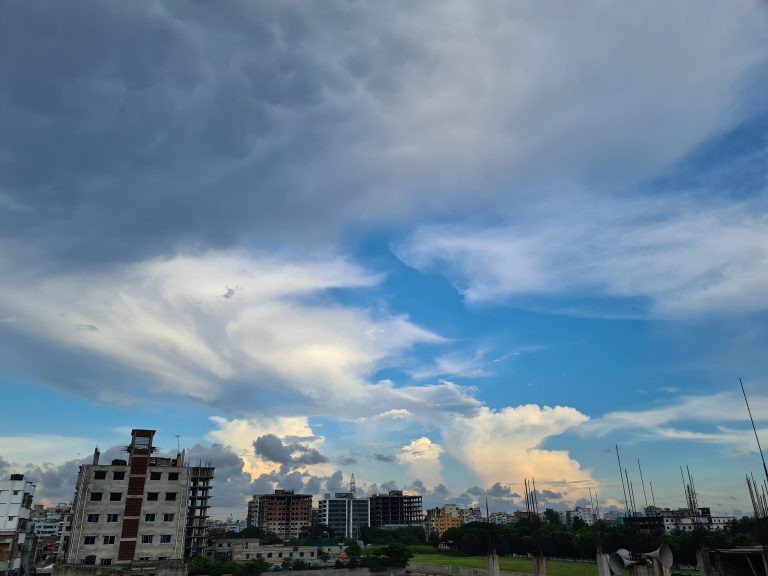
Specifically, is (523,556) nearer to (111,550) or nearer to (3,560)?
(111,550)

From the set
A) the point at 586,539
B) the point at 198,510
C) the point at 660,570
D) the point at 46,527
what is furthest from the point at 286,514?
the point at 660,570

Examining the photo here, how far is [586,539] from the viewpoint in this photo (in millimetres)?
95250

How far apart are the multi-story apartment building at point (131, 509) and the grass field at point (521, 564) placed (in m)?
51.0

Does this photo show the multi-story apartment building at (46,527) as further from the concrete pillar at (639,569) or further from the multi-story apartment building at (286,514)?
the concrete pillar at (639,569)

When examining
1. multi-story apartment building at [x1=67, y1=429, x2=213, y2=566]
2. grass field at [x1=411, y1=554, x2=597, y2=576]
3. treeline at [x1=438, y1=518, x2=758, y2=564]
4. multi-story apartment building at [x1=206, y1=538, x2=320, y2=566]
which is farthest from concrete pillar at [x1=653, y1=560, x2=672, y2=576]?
multi-story apartment building at [x1=206, y1=538, x2=320, y2=566]

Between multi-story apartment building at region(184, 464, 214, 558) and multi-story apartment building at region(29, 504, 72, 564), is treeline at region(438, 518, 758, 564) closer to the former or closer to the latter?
multi-story apartment building at region(184, 464, 214, 558)

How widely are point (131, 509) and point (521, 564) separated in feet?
216

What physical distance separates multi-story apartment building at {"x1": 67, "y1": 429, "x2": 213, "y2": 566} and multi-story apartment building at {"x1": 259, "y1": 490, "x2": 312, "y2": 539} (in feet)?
435

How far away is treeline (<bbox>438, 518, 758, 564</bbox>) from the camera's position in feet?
246

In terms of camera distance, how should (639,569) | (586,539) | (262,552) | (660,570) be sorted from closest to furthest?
(639,569)
(660,570)
(262,552)
(586,539)

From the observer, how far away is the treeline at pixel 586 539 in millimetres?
75125

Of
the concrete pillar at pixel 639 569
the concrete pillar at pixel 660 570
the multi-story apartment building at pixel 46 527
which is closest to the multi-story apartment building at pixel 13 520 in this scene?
the multi-story apartment building at pixel 46 527

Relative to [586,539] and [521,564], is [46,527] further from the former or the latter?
[586,539]

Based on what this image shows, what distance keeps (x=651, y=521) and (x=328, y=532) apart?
9833 cm
